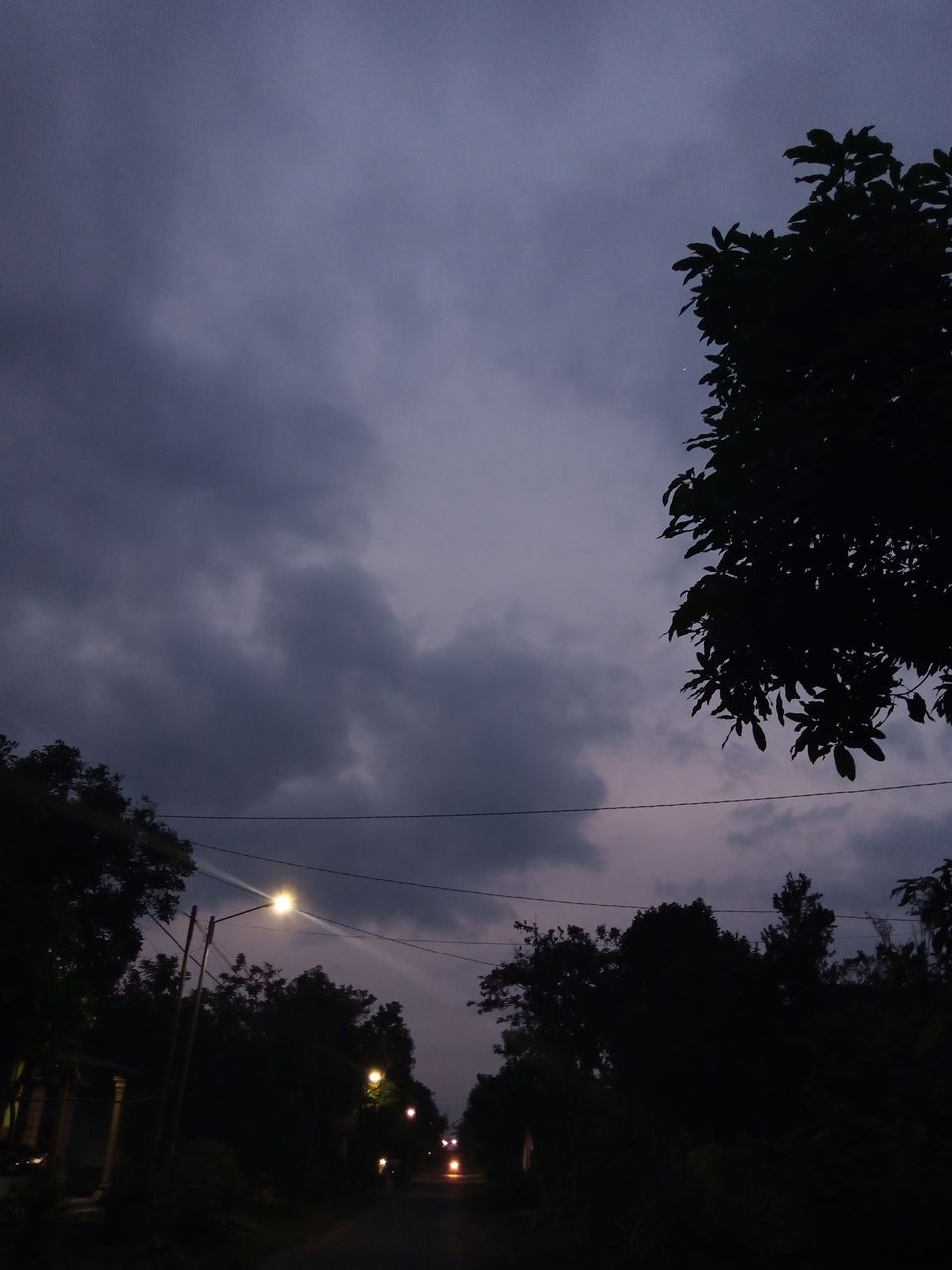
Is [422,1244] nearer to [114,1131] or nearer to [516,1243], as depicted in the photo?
[516,1243]

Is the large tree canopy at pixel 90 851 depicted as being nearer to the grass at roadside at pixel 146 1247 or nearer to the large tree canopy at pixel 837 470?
the grass at roadside at pixel 146 1247

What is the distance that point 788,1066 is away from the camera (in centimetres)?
2092

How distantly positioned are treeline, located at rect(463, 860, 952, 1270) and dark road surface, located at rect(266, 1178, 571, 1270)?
1.69m

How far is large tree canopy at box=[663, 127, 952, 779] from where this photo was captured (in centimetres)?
598

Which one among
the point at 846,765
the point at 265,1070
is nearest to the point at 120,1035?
the point at 265,1070

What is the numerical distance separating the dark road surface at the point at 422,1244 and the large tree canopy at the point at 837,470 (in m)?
16.9

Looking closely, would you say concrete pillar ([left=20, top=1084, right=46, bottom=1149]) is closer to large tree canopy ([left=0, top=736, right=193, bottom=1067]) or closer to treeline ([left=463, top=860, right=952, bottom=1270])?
large tree canopy ([left=0, top=736, right=193, bottom=1067])

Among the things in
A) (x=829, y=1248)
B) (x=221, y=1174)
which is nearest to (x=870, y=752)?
(x=829, y=1248)

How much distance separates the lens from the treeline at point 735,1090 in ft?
40.1

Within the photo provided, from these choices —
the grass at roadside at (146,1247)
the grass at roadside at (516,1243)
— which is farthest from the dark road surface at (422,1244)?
the grass at roadside at (146,1247)

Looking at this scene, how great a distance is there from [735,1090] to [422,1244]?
886 cm

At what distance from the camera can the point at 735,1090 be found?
21.3 metres

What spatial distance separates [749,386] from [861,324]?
0.90 m

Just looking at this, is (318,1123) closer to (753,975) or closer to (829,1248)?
(753,975)
